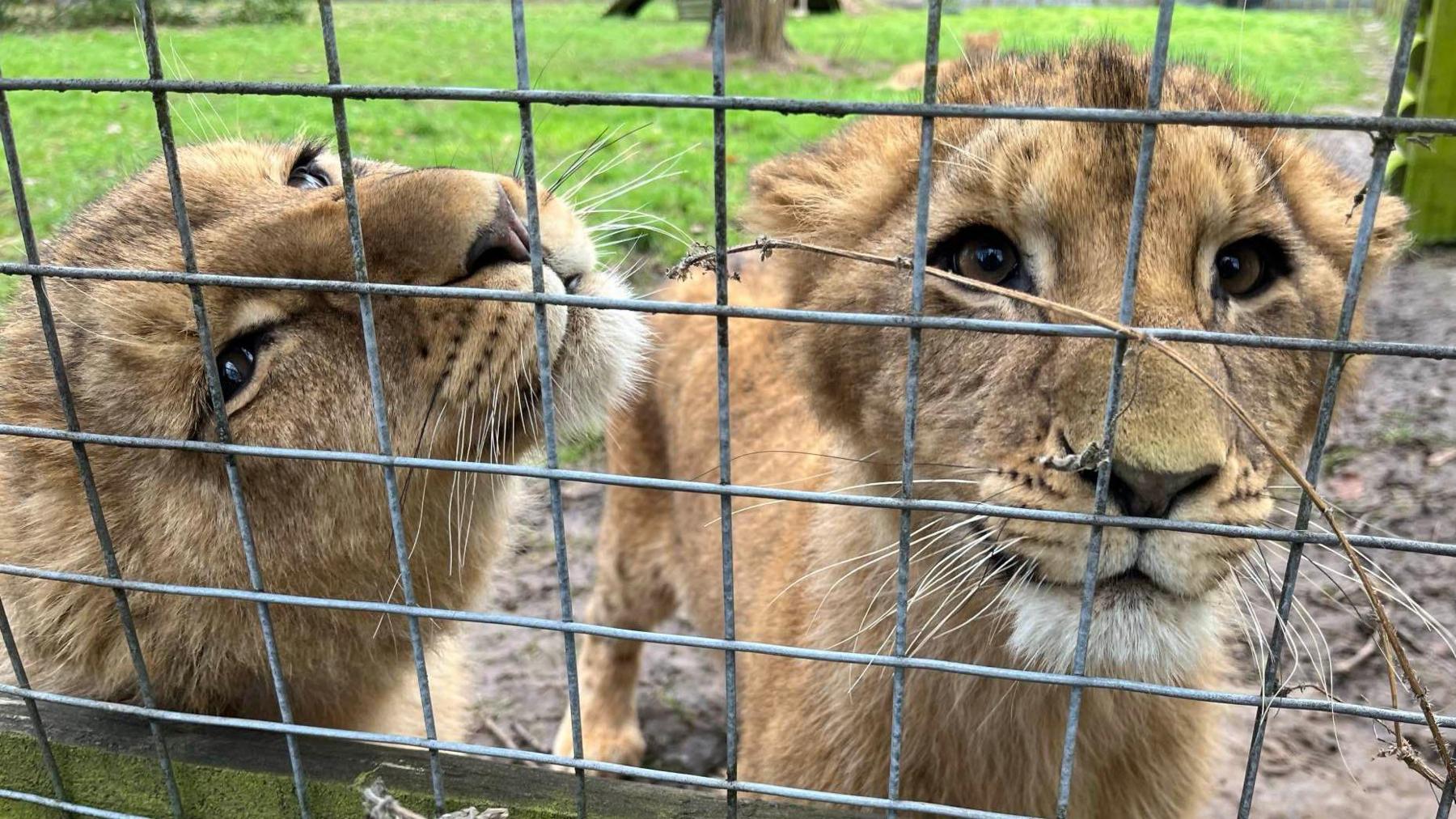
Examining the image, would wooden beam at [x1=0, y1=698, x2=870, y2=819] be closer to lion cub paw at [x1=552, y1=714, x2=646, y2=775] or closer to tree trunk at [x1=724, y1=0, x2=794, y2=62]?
lion cub paw at [x1=552, y1=714, x2=646, y2=775]

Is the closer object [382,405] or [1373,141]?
[1373,141]

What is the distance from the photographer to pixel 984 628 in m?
2.17

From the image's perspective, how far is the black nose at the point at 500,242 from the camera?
190cm

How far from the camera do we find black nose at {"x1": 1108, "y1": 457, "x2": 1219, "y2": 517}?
1.44m

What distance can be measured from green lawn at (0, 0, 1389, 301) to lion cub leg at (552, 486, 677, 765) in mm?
2585

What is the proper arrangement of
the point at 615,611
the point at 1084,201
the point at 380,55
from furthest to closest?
the point at 380,55, the point at 615,611, the point at 1084,201

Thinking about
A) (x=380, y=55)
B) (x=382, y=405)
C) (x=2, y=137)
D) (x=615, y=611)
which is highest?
(x=2, y=137)

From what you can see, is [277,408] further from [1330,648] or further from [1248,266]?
[1330,648]

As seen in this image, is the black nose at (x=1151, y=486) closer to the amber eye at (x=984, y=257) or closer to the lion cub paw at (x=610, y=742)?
the amber eye at (x=984, y=257)

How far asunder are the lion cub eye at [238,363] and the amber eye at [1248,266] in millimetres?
1734

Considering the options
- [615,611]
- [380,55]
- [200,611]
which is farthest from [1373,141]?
[380,55]

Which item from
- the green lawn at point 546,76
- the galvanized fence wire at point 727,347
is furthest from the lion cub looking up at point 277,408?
the green lawn at point 546,76

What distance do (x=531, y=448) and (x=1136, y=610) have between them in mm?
1205

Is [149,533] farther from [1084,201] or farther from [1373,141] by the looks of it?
[1373,141]
